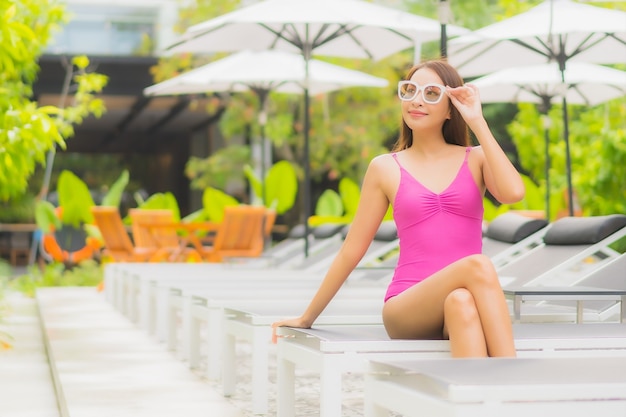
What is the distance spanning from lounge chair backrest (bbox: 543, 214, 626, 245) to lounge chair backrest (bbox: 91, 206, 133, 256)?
21.4 feet

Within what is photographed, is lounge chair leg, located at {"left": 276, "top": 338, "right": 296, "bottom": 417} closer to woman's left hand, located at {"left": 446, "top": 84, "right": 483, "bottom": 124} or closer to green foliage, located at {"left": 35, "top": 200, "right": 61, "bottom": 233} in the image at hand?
woman's left hand, located at {"left": 446, "top": 84, "right": 483, "bottom": 124}

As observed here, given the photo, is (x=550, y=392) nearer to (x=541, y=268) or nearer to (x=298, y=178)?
(x=541, y=268)

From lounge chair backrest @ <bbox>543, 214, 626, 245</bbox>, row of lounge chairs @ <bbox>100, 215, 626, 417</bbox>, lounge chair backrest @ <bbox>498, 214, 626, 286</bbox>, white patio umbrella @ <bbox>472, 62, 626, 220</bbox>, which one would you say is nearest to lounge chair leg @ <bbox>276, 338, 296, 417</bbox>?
row of lounge chairs @ <bbox>100, 215, 626, 417</bbox>

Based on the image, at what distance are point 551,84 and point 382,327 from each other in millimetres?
9193

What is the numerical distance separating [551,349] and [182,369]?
3.10 m

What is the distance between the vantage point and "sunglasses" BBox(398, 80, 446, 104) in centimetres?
374

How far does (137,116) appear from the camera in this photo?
2836 cm

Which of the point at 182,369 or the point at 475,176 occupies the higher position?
the point at 475,176

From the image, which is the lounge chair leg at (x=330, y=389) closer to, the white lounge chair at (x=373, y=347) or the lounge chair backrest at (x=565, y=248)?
the white lounge chair at (x=373, y=347)

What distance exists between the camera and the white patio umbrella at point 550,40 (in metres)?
8.46

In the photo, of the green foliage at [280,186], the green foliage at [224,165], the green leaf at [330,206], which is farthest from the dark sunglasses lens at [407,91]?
the green foliage at [224,165]

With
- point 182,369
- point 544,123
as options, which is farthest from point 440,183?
point 544,123

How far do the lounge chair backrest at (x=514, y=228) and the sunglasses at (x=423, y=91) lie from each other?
4642 mm

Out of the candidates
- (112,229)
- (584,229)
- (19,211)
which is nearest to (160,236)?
(112,229)
